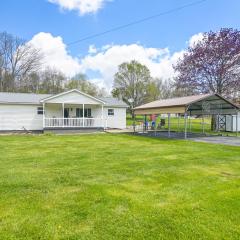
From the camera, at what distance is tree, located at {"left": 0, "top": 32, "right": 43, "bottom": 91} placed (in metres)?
40.5

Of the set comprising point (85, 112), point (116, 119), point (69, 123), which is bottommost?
point (69, 123)

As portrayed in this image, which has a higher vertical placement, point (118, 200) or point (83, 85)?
point (83, 85)

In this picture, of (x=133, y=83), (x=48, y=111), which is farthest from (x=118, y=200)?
(x=133, y=83)

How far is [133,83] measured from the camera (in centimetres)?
4516

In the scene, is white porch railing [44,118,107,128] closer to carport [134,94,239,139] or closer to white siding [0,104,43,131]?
white siding [0,104,43,131]

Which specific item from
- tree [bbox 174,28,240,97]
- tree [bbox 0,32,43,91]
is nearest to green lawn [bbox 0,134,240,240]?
tree [bbox 174,28,240,97]

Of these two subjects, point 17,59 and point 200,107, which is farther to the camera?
point 17,59

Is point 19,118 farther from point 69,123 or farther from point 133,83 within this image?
point 133,83

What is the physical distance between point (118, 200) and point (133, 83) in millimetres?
41137

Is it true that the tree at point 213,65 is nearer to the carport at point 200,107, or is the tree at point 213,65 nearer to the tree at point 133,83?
the carport at point 200,107

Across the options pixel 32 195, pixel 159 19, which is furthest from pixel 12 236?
pixel 159 19

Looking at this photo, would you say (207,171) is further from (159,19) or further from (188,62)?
(188,62)

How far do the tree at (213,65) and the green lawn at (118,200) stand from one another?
1874 centimetres

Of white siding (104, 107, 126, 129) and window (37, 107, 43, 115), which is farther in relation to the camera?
white siding (104, 107, 126, 129)
